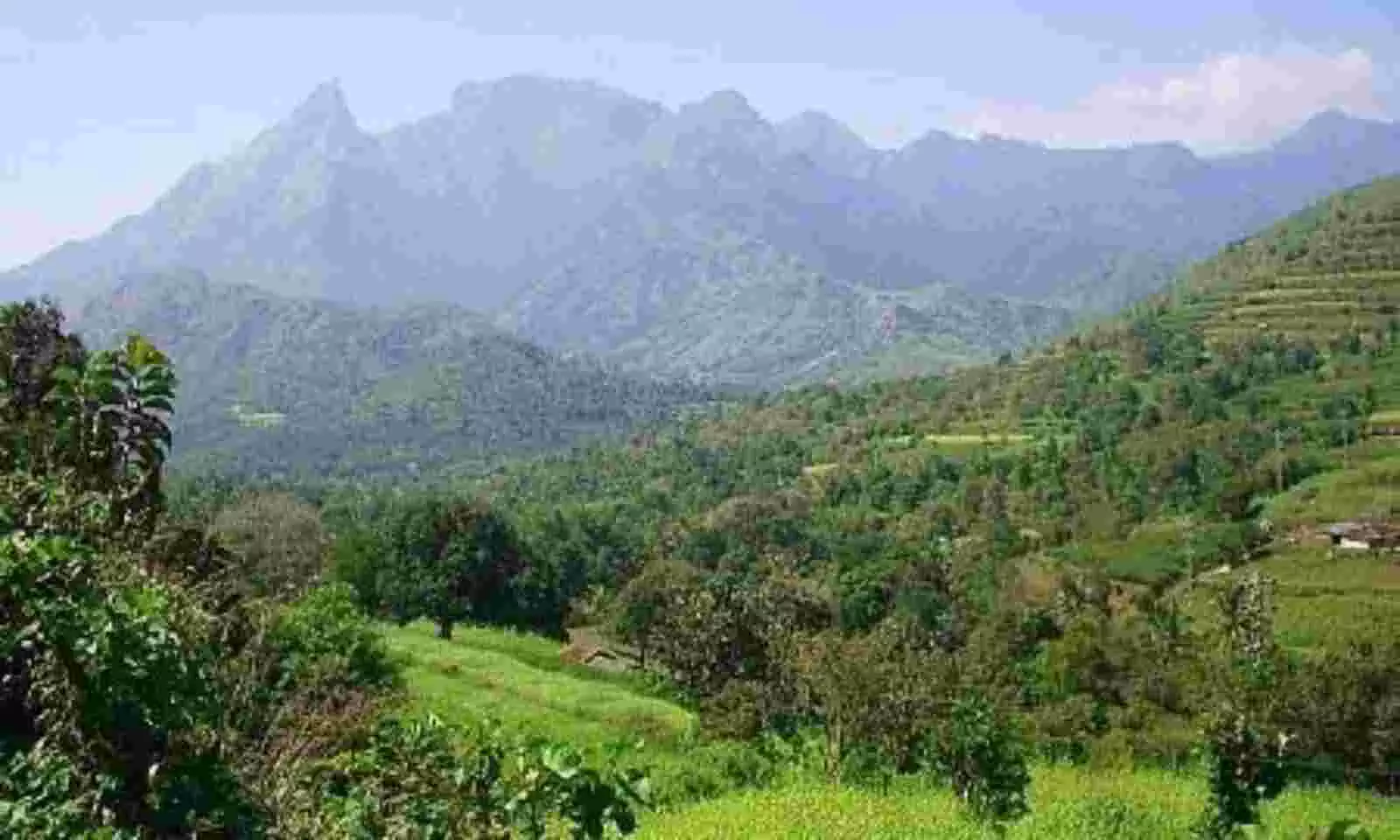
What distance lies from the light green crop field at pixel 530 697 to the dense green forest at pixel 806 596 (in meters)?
0.46

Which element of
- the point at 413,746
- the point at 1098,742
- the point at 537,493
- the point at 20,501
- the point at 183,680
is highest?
the point at 20,501

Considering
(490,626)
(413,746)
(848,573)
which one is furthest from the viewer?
(848,573)

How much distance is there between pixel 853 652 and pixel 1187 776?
8.55m

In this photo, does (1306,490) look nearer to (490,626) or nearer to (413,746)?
(490,626)

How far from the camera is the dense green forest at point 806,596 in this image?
8398mm

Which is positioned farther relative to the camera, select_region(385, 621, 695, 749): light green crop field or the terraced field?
the terraced field

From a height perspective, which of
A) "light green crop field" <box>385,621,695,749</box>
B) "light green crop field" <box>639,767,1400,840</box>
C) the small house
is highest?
"light green crop field" <box>639,767,1400,840</box>

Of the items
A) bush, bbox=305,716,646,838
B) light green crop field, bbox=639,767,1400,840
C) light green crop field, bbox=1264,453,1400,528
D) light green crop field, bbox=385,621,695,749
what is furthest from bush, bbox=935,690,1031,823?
light green crop field, bbox=1264,453,1400,528

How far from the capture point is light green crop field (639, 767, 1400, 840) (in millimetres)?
17500

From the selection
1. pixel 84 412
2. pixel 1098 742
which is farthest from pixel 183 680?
pixel 1098 742

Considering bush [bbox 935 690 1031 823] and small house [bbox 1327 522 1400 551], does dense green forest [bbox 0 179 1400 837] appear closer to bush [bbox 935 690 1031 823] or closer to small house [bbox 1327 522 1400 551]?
bush [bbox 935 690 1031 823]

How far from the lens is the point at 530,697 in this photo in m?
32.7

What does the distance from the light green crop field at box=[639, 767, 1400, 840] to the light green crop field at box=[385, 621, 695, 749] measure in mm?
4340

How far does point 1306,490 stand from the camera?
72.9 meters
